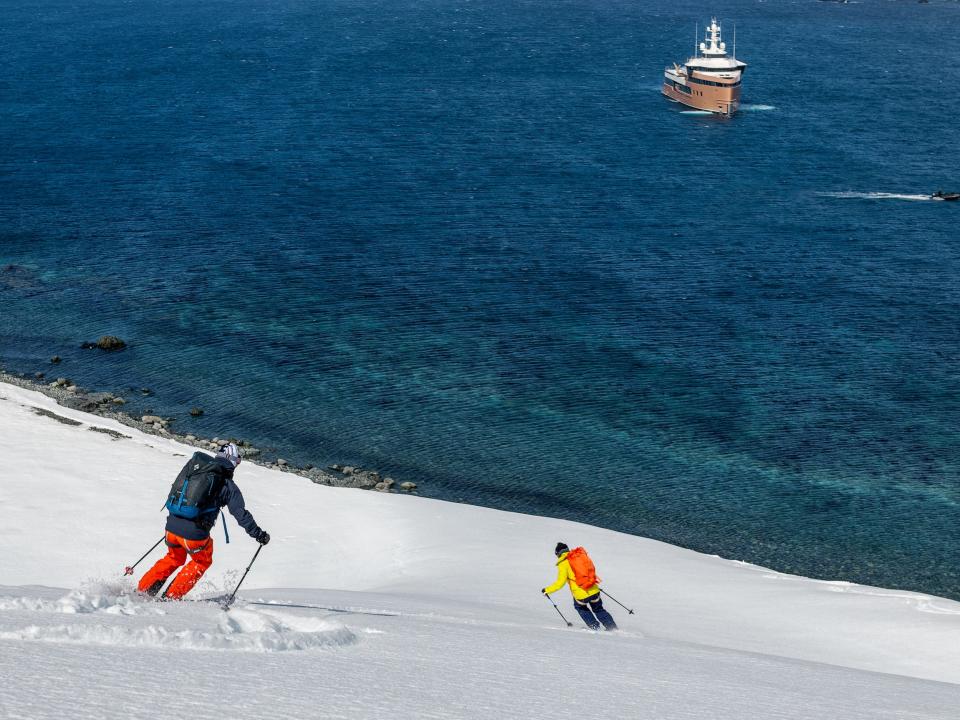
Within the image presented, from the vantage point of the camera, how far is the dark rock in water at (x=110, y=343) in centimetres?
4994

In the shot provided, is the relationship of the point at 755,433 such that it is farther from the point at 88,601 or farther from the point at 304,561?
the point at 88,601

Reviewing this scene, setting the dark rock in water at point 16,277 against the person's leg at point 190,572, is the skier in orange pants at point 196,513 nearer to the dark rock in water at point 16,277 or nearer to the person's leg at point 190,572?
the person's leg at point 190,572

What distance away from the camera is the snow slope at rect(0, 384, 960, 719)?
10.5 m

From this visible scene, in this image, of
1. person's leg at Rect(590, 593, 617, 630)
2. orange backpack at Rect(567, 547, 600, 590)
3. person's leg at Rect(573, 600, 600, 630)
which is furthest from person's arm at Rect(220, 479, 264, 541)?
person's leg at Rect(590, 593, 617, 630)

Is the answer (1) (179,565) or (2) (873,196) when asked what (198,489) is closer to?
(1) (179,565)

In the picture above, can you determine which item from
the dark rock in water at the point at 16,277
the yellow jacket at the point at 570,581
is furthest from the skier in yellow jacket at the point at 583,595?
the dark rock in water at the point at 16,277

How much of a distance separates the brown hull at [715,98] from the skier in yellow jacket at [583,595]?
290 ft

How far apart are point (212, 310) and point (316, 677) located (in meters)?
46.8

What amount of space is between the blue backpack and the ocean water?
23.1m

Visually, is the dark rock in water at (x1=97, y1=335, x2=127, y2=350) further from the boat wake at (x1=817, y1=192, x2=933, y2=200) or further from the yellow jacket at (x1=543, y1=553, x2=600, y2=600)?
the boat wake at (x1=817, y1=192, x2=933, y2=200)

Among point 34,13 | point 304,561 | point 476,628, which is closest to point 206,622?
point 476,628

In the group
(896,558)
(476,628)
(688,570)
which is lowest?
(896,558)

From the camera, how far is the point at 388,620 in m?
16.0

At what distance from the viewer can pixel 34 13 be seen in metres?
146
